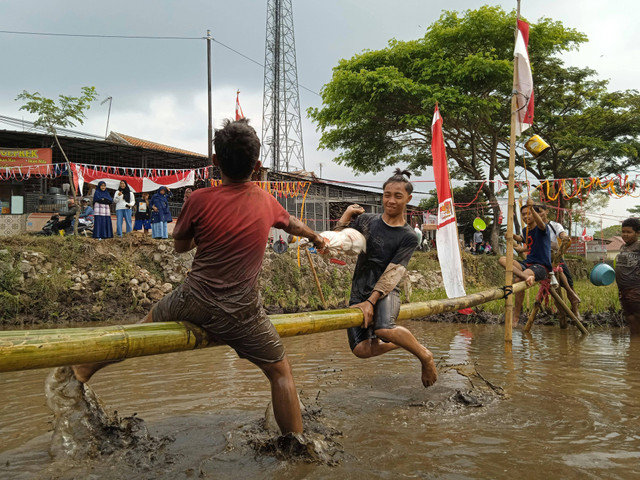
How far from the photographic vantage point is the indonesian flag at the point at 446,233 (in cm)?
673

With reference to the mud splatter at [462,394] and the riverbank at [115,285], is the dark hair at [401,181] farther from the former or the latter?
the riverbank at [115,285]

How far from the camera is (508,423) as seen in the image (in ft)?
12.2

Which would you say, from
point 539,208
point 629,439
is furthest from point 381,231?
point 539,208

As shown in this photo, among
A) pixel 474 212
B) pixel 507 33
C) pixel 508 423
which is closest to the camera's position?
pixel 508 423

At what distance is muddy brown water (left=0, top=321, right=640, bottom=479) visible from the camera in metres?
2.90

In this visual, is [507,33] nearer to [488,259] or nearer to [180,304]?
[488,259]

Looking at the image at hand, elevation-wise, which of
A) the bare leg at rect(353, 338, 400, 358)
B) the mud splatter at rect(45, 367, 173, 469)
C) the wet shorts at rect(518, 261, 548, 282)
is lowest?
the mud splatter at rect(45, 367, 173, 469)

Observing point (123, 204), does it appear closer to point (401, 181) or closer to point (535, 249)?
point (535, 249)

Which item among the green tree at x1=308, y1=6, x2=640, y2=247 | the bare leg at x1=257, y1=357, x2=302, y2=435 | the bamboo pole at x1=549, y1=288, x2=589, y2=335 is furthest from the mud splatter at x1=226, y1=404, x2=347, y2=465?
the green tree at x1=308, y1=6, x2=640, y2=247

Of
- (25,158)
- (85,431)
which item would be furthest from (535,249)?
(25,158)

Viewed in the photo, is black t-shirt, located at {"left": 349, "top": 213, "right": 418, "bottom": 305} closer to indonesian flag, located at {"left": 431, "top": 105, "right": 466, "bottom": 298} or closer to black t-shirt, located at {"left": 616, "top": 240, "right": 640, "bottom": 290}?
indonesian flag, located at {"left": 431, "top": 105, "right": 466, "bottom": 298}

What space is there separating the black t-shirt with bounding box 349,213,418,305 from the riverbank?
22.3 ft

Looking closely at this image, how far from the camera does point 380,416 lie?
3.95 m

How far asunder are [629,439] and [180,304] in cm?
309
